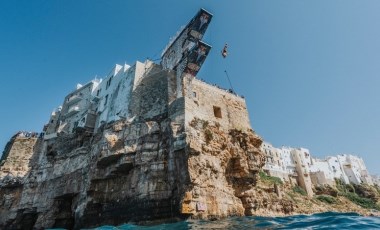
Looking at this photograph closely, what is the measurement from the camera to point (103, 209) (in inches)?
826

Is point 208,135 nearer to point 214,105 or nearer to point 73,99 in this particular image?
point 214,105

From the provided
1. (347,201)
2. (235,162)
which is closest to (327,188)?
(347,201)

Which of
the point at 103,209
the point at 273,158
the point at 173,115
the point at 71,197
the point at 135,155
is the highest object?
the point at 273,158

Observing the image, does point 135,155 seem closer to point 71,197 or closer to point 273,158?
point 71,197

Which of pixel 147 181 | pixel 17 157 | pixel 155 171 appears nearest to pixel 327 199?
pixel 155 171

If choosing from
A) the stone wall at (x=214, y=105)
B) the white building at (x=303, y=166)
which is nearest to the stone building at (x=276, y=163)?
the white building at (x=303, y=166)

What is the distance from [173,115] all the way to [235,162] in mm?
6629

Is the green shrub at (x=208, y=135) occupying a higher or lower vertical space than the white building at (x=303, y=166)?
lower

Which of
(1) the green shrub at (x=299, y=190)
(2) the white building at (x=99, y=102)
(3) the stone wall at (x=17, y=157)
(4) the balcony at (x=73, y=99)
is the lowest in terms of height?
(1) the green shrub at (x=299, y=190)

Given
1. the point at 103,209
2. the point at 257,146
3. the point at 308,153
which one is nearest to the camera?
the point at 103,209

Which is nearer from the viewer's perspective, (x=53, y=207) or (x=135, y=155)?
(x=135, y=155)

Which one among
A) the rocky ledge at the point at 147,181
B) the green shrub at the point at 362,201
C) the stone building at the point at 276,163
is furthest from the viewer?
the stone building at the point at 276,163

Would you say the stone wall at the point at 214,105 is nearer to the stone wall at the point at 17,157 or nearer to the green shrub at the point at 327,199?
the stone wall at the point at 17,157

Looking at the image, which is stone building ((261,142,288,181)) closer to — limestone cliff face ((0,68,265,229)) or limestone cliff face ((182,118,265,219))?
limestone cliff face ((0,68,265,229))
